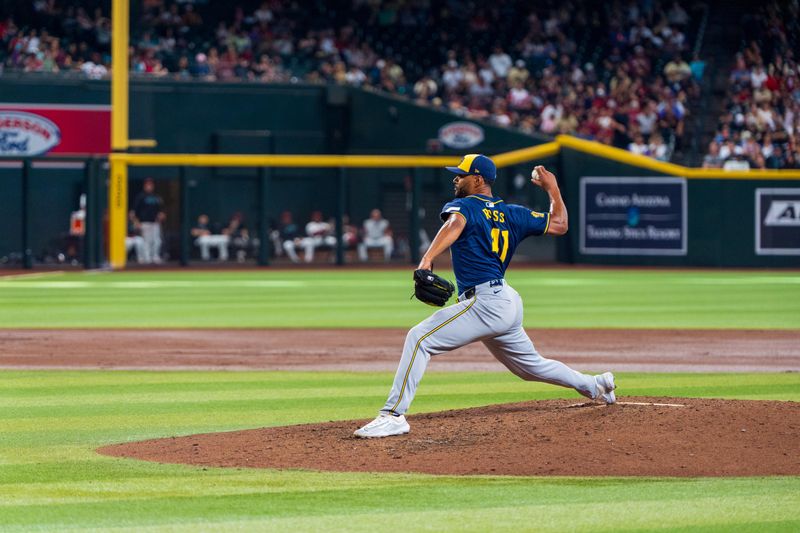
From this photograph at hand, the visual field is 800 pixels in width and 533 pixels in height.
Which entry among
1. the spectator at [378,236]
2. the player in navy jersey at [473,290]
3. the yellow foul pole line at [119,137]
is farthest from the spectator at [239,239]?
the player in navy jersey at [473,290]

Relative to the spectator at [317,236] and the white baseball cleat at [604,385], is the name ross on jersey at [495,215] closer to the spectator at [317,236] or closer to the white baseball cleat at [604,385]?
the white baseball cleat at [604,385]

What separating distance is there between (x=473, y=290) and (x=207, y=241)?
20.8 metres

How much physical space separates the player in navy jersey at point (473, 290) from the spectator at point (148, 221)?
2009cm

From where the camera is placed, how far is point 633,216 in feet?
92.1

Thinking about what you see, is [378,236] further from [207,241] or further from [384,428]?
[384,428]

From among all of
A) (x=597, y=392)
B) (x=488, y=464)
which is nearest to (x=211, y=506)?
(x=488, y=464)

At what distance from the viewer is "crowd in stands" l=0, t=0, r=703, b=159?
101 feet

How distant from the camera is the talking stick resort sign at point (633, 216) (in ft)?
90.9

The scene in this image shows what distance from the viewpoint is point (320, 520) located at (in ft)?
18.6

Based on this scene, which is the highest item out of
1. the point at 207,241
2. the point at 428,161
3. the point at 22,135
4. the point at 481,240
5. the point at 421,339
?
the point at 22,135

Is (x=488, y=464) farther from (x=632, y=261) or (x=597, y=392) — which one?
(x=632, y=261)

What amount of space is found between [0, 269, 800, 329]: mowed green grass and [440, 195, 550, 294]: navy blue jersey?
8.58m

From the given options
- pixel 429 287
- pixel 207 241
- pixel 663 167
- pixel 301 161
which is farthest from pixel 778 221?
pixel 429 287

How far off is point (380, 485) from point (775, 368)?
6.70 metres
